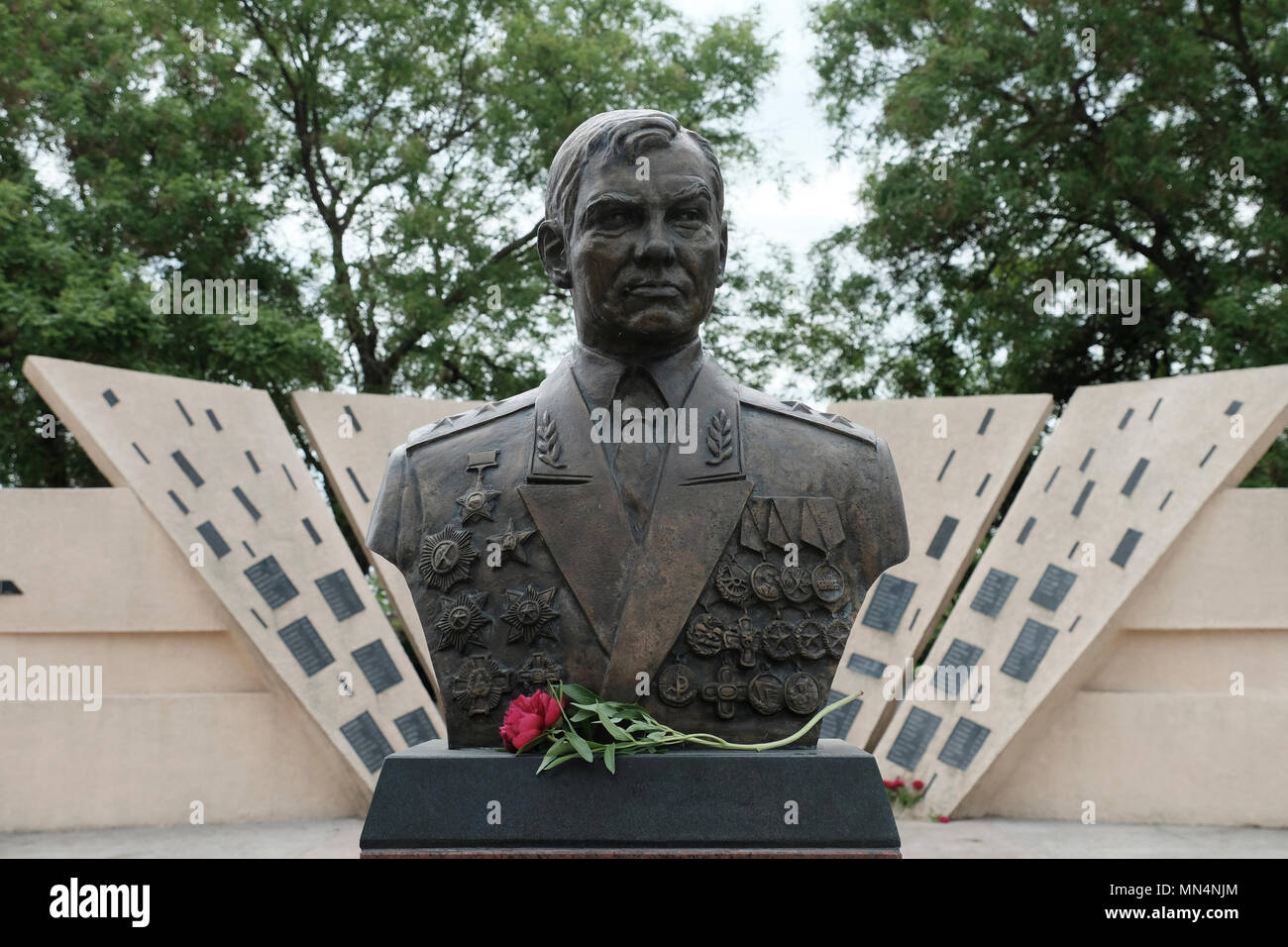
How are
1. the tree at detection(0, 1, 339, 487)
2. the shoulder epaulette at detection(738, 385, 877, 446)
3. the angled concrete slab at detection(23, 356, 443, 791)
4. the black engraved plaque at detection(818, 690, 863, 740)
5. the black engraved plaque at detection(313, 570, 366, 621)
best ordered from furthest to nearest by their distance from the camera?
1. the tree at detection(0, 1, 339, 487)
2. the black engraved plaque at detection(818, 690, 863, 740)
3. the black engraved plaque at detection(313, 570, 366, 621)
4. the angled concrete slab at detection(23, 356, 443, 791)
5. the shoulder epaulette at detection(738, 385, 877, 446)

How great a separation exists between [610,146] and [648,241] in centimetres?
29

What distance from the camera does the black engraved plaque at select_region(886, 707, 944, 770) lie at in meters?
8.40

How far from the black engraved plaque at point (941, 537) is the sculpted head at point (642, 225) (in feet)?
19.1

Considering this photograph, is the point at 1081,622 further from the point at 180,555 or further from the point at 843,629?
the point at 180,555

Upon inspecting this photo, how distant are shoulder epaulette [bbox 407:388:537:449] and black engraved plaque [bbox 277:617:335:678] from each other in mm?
4963

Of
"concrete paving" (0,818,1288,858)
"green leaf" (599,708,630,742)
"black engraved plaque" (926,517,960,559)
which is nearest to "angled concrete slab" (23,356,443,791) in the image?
"concrete paving" (0,818,1288,858)

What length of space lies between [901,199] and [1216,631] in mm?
5309

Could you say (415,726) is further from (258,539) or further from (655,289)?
(655,289)

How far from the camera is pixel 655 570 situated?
3299 mm

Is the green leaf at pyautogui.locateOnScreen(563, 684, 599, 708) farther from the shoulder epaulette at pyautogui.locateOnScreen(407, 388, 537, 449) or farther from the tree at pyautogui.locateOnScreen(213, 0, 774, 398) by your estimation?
the tree at pyautogui.locateOnScreen(213, 0, 774, 398)

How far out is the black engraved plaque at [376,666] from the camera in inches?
332
